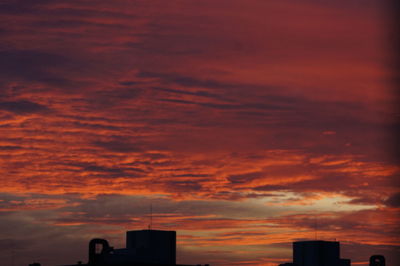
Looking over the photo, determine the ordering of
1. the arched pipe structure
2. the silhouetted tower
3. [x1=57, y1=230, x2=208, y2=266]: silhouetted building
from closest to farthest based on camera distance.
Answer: the arched pipe structure → the silhouetted tower → [x1=57, y1=230, x2=208, y2=266]: silhouetted building

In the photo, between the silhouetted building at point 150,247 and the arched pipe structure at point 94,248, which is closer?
the arched pipe structure at point 94,248

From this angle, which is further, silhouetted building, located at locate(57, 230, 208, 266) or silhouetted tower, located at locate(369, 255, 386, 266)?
silhouetted building, located at locate(57, 230, 208, 266)

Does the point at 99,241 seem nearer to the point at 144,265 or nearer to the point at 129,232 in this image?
the point at 144,265

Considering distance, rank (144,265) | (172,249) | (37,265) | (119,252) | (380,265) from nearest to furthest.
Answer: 1. (144,265)
2. (37,265)
3. (380,265)
4. (119,252)
5. (172,249)

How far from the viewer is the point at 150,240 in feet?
552

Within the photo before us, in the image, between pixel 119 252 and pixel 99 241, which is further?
pixel 119 252

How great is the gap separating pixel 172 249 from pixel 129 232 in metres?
10.2

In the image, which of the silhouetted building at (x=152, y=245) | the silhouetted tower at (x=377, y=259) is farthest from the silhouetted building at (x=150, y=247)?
the silhouetted tower at (x=377, y=259)

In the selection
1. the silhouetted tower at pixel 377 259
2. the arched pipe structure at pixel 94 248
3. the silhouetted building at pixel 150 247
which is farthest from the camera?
the silhouetted building at pixel 150 247

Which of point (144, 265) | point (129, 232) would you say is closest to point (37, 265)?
point (144, 265)

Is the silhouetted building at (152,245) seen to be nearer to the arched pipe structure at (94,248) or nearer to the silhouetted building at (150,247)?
the silhouetted building at (150,247)

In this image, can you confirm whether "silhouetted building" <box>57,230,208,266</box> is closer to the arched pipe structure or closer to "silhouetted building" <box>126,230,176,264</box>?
"silhouetted building" <box>126,230,176,264</box>

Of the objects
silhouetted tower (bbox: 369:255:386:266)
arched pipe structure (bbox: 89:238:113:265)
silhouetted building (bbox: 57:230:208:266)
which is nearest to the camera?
arched pipe structure (bbox: 89:238:113:265)

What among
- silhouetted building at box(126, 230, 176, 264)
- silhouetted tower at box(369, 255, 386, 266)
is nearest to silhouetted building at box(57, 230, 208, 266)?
silhouetted building at box(126, 230, 176, 264)
